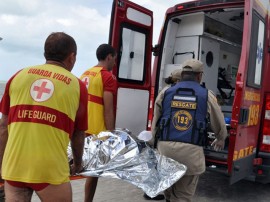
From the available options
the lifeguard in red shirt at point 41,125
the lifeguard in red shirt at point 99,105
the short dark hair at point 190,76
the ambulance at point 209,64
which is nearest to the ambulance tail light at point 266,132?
the ambulance at point 209,64

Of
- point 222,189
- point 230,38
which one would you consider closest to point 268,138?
point 222,189

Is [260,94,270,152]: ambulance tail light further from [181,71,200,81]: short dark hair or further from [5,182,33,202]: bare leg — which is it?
[5,182,33,202]: bare leg

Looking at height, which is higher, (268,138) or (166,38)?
(166,38)

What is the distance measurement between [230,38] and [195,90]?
Answer: 392 centimetres

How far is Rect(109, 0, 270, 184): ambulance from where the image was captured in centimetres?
370

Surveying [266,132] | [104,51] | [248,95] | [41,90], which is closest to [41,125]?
[41,90]

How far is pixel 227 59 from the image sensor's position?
689 cm

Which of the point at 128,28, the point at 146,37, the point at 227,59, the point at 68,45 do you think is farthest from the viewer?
the point at 227,59

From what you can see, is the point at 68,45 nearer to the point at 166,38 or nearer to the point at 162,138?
the point at 162,138

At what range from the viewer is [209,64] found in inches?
233

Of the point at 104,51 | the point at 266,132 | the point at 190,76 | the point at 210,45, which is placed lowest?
the point at 266,132

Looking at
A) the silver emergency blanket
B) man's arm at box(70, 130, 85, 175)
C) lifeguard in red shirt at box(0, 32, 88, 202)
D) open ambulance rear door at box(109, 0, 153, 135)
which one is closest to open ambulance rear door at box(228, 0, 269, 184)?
the silver emergency blanket

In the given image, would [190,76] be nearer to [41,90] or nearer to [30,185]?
[41,90]

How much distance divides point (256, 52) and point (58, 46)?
2.65 metres
